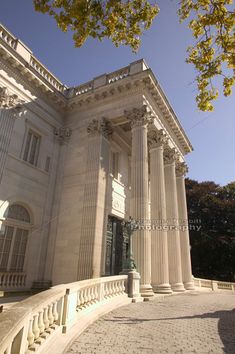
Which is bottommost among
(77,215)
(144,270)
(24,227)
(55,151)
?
(144,270)

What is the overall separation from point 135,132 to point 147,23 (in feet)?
29.3

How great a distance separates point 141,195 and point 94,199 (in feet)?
8.53

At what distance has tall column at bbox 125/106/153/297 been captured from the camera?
11828mm

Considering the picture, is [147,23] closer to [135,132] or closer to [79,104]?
[135,132]

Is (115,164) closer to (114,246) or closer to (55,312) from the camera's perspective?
(114,246)

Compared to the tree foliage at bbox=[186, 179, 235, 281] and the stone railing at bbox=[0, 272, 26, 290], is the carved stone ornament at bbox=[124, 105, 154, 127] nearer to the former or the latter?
the stone railing at bbox=[0, 272, 26, 290]

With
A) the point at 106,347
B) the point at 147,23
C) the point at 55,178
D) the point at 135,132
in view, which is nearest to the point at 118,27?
the point at 147,23

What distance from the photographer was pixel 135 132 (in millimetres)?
14625

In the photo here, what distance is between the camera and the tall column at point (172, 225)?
52.2 ft

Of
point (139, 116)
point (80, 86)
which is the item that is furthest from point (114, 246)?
point (80, 86)

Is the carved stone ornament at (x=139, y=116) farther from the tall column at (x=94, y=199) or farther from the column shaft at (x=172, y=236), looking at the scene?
the column shaft at (x=172, y=236)

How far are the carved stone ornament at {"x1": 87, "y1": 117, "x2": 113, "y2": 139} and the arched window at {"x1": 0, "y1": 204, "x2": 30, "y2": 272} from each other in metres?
6.09

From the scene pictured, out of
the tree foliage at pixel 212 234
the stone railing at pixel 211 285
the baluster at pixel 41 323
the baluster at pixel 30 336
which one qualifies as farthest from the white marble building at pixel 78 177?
the tree foliage at pixel 212 234

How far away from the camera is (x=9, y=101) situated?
13133 millimetres
